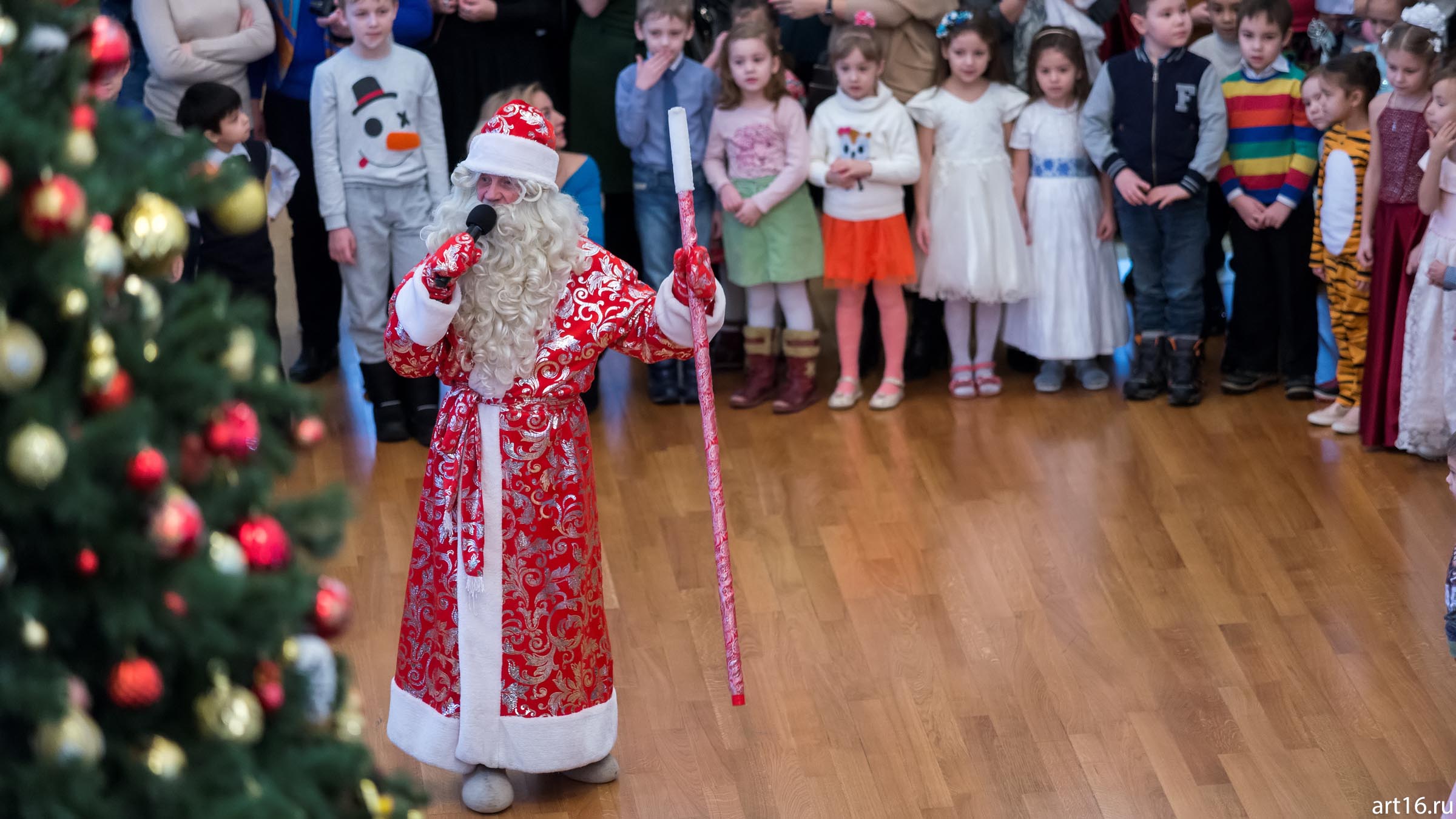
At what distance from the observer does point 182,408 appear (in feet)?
4.80

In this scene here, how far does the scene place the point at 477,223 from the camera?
10.2 ft

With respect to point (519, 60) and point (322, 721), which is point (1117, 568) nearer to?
point (519, 60)

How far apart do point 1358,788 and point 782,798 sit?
1176 millimetres

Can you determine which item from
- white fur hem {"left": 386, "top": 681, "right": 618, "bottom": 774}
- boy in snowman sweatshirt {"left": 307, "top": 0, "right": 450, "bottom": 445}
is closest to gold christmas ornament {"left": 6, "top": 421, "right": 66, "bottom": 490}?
white fur hem {"left": 386, "top": 681, "right": 618, "bottom": 774}

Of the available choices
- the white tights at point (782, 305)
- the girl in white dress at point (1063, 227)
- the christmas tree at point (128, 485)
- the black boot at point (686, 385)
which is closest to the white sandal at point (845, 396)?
the white tights at point (782, 305)

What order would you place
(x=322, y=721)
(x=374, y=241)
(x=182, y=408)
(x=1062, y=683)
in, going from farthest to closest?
1. (x=374, y=241)
2. (x=1062, y=683)
3. (x=322, y=721)
4. (x=182, y=408)

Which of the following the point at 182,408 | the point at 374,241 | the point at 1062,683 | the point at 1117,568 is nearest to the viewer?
the point at 182,408

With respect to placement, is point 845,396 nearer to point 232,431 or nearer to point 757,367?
point 757,367

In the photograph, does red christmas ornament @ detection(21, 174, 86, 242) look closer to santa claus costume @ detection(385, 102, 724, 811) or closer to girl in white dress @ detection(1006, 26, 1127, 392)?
santa claus costume @ detection(385, 102, 724, 811)

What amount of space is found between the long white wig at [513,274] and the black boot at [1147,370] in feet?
9.63

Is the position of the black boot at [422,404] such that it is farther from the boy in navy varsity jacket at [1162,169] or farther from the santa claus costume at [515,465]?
the boy in navy varsity jacket at [1162,169]

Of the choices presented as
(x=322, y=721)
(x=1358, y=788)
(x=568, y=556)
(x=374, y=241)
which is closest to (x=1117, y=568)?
(x=1358, y=788)

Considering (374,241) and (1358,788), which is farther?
(374,241)

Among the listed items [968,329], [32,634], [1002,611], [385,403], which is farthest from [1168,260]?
[32,634]
